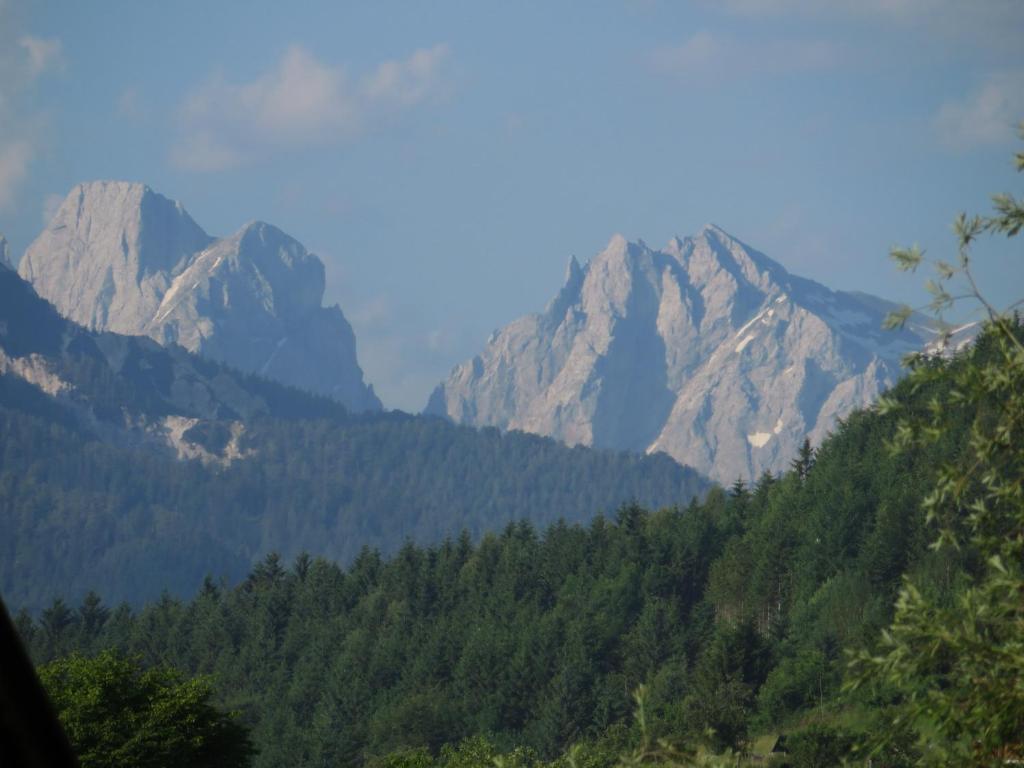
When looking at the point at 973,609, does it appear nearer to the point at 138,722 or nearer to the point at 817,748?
the point at 138,722

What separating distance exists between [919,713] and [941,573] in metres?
146

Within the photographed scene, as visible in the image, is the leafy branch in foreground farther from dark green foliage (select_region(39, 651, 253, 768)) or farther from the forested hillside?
the forested hillside

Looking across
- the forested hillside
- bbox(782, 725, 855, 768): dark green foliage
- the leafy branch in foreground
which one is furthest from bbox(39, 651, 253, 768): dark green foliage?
the forested hillside

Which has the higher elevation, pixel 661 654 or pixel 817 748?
pixel 661 654

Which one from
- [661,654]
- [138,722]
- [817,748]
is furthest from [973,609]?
[661,654]

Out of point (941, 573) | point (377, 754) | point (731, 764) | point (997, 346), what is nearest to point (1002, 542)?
point (997, 346)

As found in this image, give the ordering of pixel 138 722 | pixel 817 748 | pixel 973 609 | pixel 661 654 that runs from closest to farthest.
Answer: pixel 973 609
pixel 138 722
pixel 817 748
pixel 661 654

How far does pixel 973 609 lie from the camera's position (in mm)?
16875

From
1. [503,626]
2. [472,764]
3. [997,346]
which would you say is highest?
[503,626]

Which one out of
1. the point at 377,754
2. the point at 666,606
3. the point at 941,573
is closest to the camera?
the point at 377,754

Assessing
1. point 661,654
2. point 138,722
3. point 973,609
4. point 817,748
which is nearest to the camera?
point 973,609

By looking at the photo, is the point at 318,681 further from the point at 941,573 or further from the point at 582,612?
the point at 941,573

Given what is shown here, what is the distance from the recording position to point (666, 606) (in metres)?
181

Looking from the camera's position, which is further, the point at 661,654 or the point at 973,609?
the point at 661,654
